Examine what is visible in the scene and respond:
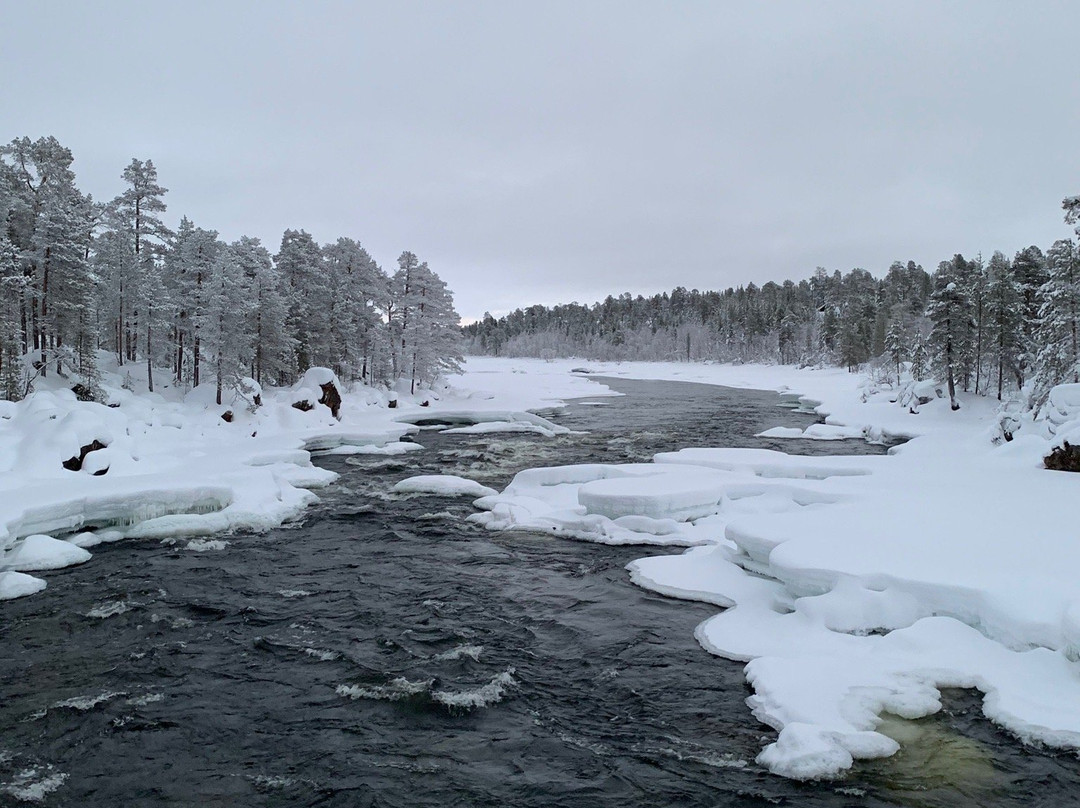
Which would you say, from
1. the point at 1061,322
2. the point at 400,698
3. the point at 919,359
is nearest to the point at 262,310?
the point at 400,698

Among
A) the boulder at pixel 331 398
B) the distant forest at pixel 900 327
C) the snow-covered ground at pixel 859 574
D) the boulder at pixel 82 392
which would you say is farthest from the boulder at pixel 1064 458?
the boulder at pixel 82 392

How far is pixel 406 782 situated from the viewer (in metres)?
6.86

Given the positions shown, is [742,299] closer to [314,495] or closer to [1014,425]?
[1014,425]

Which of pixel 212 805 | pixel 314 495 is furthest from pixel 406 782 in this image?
pixel 314 495

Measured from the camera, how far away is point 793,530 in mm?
12617

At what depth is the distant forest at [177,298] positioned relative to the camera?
3225 centimetres

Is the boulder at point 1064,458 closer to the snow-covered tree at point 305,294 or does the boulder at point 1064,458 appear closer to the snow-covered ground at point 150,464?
the snow-covered ground at point 150,464

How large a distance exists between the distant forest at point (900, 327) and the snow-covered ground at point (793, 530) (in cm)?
862

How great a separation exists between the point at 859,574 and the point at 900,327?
60665 millimetres

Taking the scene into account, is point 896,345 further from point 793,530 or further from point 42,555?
point 42,555

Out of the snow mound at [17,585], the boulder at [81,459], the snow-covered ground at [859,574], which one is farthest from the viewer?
the boulder at [81,459]

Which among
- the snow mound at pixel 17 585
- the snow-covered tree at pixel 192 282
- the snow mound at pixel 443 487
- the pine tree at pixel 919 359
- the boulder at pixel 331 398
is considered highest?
the snow-covered tree at pixel 192 282

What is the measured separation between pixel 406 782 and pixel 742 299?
568 ft

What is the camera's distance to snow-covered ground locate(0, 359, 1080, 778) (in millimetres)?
8023
